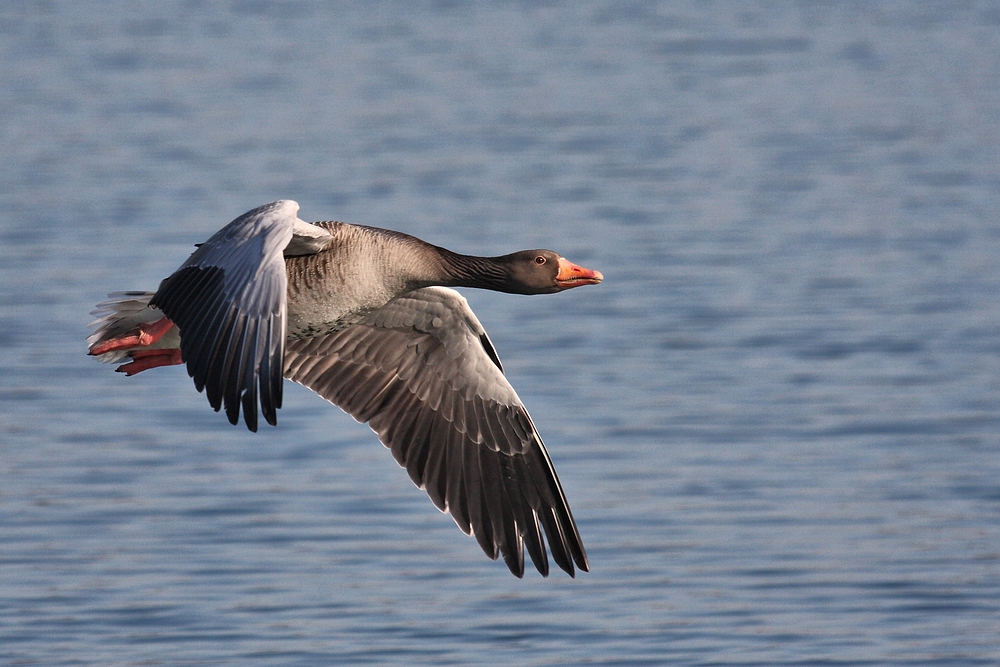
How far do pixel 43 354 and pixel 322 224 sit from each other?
8320 mm

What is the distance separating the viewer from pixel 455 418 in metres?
11.0

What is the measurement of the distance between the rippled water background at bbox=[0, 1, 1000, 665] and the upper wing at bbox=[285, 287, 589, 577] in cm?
94

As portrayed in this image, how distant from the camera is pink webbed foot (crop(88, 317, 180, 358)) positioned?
10648mm

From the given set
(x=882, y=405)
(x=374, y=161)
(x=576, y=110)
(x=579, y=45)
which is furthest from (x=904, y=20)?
(x=882, y=405)

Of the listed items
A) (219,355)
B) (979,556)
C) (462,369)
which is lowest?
(979,556)

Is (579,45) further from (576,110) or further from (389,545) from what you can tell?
(389,545)

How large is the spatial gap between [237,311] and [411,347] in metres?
2.57

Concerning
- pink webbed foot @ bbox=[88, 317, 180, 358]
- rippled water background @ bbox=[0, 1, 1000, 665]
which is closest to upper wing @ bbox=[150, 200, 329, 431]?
pink webbed foot @ bbox=[88, 317, 180, 358]

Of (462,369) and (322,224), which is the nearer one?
(322,224)

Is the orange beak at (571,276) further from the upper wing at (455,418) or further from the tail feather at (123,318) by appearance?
the tail feather at (123,318)

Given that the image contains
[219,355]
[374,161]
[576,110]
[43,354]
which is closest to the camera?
[219,355]

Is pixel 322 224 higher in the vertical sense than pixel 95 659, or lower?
higher

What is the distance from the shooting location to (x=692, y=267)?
20.0m

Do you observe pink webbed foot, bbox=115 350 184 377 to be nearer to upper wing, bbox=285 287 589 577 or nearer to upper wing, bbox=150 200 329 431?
upper wing, bbox=285 287 589 577
